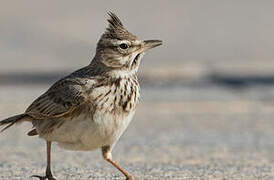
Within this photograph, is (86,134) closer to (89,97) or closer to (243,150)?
(89,97)

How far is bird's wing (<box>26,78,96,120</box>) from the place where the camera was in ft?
25.1

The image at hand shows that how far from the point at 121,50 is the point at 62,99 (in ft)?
2.45

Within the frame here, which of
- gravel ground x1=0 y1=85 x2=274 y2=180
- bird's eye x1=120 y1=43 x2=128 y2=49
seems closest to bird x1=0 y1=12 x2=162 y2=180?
bird's eye x1=120 y1=43 x2=128 y2=49

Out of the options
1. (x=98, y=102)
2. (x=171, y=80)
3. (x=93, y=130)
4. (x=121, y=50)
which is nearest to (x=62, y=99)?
(x=98, y=102)

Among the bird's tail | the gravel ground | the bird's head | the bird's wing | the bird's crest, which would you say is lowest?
the gravel ground

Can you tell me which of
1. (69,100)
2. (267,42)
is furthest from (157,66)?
(69,100)

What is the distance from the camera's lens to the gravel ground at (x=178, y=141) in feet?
29.8

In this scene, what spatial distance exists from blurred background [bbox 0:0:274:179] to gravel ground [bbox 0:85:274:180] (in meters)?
0.02

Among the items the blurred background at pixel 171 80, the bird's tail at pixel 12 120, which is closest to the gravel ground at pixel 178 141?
the blurred background at pixel 171 80

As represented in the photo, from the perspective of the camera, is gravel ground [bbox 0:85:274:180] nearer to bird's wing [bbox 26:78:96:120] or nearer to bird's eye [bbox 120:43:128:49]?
bird's wing [bbox 26:78:96:120]

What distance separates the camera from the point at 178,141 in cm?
1199

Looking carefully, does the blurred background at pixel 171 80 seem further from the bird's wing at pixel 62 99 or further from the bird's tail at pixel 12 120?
the bird's wing at pixel 62 99

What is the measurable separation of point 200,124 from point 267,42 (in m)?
12.9

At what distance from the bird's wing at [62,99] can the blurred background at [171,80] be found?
849 mm
